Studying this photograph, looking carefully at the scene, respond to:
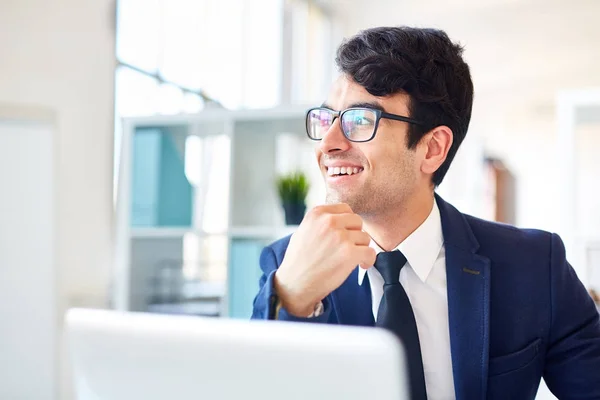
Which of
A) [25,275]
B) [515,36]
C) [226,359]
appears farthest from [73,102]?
[515,36]

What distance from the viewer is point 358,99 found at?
4.74 ft

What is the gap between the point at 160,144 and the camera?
3479mm

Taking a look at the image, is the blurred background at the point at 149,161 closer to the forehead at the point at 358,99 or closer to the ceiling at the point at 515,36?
the ceiling at the point at 515,36

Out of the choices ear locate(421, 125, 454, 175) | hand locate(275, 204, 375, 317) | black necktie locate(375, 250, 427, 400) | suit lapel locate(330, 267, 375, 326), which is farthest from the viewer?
ear locate(421, 125, 454, 175)

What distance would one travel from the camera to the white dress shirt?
136 cm

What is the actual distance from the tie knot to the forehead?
0.31 meters

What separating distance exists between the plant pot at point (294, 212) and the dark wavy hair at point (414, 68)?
1.61 meters

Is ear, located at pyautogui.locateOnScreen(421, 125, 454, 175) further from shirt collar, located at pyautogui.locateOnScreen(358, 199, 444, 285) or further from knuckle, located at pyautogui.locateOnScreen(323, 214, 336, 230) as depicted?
knuckle, located at pyautogui.locateOnScreen(323, 214, 336, 230)

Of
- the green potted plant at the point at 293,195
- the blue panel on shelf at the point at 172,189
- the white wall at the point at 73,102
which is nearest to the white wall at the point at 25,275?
the white wall at the point at 73,102

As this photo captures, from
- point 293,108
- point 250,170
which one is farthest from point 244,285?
point 293,108

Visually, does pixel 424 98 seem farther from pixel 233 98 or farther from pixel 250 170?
pixel 233 98

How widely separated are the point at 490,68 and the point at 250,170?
631 centimetres

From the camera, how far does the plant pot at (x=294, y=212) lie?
313cm

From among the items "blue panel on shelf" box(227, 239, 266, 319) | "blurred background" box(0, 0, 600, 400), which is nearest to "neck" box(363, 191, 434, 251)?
"blurred background" box(0, 0, 600, 400)
